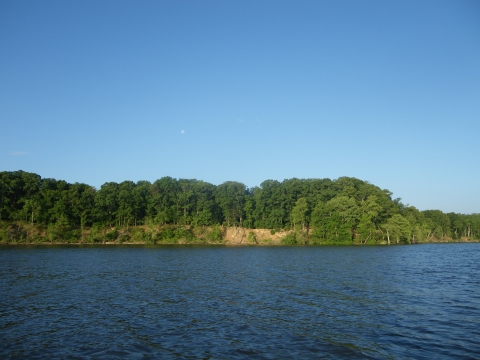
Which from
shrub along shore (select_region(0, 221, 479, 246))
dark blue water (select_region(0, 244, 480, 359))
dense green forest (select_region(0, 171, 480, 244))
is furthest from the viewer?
dense green forest (select_region(0, 171, 480, 244))

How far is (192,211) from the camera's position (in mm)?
124875

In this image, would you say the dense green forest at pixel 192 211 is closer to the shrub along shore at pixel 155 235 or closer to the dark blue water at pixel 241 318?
the shrub along shore at pixel 155 235

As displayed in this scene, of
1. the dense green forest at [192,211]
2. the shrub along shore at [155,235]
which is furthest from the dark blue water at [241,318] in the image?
the dense green forest at [192,211]

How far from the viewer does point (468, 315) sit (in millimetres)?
19547

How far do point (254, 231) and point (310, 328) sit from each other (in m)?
104

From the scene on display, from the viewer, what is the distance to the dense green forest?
4291 inches

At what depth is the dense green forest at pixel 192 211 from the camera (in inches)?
4291

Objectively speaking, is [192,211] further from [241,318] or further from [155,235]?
[241,318]

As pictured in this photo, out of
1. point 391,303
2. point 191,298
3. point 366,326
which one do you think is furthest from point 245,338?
point 391,303

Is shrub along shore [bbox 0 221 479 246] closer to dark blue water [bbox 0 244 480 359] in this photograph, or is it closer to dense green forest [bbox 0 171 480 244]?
dense green forest [bbox 0 171 480 244]

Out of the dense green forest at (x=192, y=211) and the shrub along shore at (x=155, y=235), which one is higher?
the dense green forest at (x=192, y=211)

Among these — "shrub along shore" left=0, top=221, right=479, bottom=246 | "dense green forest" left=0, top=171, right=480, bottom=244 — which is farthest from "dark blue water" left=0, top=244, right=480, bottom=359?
"dense green forest" left=0, top=171, right=480, bottom=244

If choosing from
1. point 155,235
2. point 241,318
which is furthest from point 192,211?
point 241,318

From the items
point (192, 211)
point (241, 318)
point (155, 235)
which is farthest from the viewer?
point (192, 211)
